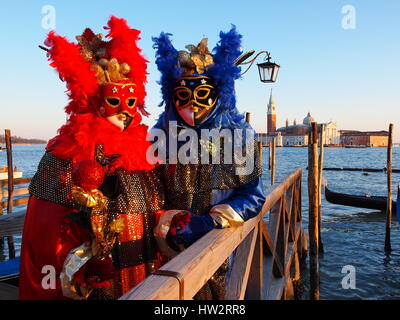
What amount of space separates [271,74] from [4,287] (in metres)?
5.47

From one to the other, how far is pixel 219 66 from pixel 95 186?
125 centimetres

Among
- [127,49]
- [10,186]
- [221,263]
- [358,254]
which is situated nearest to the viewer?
[221,263]

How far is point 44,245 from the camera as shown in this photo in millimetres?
1903

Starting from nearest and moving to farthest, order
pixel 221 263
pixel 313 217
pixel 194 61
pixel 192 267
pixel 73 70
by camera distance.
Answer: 1. pixel 192 267
2. pixel 221 263
3. pixel 73 70
4. pixel 194 61
5. pixel 313 217

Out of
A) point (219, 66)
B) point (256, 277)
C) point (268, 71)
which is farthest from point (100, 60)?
point (268, 71)

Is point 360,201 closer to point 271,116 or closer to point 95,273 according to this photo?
point 95,273

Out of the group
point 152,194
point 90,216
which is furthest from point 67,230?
point 152,194

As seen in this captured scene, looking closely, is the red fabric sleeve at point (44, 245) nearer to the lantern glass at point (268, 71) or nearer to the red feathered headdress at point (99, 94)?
the red feathered headdress at point (99, 94)

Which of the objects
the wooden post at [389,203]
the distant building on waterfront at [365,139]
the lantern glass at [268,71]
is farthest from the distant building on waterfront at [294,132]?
the lantern glass at [268,71]

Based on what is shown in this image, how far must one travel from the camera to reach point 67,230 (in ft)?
6.36
